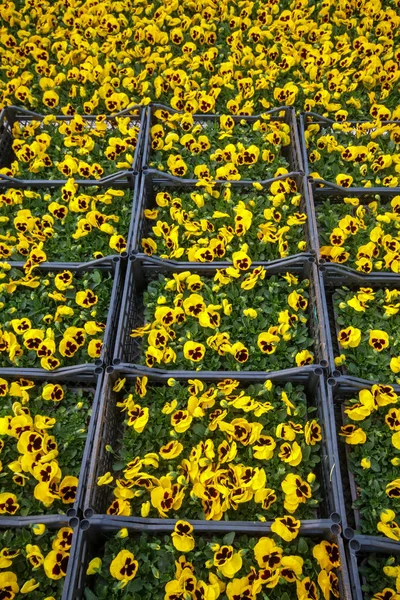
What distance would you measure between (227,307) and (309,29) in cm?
303

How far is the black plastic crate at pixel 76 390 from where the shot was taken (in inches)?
86.0

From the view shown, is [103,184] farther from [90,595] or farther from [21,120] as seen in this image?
[90,595]

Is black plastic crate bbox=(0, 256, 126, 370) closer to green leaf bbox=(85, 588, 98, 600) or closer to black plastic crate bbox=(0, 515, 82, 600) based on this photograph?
black plastic crate bbox=(0, 515, 82, 600)

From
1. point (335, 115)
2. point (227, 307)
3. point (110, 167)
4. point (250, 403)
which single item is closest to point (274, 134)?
point (335, 115)

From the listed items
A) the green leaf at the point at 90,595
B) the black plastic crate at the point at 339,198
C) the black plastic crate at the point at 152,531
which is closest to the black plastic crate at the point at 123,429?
the black plastic crate at the point at 152,531

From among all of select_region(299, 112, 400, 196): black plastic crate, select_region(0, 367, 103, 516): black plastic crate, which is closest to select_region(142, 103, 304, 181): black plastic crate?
select_region(299, 112, 400, 196): black plastic crate

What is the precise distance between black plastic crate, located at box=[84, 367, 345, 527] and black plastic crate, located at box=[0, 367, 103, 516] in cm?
4

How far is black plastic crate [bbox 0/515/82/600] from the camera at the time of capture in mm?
1990

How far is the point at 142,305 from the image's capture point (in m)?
3.14

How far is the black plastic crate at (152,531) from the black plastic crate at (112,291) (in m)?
0.79

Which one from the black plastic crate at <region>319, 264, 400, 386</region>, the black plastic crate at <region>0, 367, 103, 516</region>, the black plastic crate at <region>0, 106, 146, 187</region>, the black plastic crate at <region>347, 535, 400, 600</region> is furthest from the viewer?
the black plastic crate at <region>0, 106, 146, 187</region>

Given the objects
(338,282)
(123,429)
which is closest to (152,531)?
(123,429)

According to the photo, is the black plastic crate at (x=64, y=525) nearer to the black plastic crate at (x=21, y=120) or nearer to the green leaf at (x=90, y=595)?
the green leaf at (x=90, y=595)

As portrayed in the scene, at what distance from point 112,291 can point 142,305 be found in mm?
314
